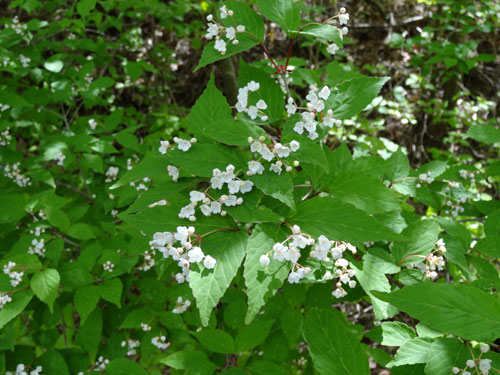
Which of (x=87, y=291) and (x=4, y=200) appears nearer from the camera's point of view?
(x=87, y=291)

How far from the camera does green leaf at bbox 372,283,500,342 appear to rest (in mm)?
1009

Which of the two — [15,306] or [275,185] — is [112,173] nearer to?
[15,306]

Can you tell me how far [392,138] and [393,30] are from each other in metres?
2.16

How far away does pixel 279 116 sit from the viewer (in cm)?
152

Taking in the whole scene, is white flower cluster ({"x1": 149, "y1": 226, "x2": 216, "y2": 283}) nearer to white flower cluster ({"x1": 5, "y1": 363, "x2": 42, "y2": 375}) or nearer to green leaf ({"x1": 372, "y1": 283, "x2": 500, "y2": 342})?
green leaf ({"x1": 372, "y1": 283, "x2": 500, "y2": 342})

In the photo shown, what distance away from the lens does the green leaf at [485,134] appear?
7.30 feet

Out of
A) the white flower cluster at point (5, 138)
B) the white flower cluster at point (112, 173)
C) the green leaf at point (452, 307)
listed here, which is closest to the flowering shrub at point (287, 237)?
the green leaf at point (452, 307)

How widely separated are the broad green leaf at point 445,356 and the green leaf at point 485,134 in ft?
4.51

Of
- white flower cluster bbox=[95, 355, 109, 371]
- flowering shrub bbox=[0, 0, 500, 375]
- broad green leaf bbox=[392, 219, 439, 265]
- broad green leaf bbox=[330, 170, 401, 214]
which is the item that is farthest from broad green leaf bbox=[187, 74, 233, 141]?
white flower cluster bbox=[95, 355, 109, 371]

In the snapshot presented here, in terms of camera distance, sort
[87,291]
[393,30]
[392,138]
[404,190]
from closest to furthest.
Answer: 1. [404,190]
2. [87,291]
3. [392,138]
4. [393,30]

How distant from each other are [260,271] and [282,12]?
1035 millimetres

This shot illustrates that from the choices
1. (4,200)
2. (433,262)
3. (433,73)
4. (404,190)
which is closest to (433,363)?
(433,262)

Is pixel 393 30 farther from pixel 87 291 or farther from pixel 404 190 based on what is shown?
pixel 87 291

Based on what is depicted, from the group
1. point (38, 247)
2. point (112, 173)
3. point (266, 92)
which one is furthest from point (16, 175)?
point (266, 92)
